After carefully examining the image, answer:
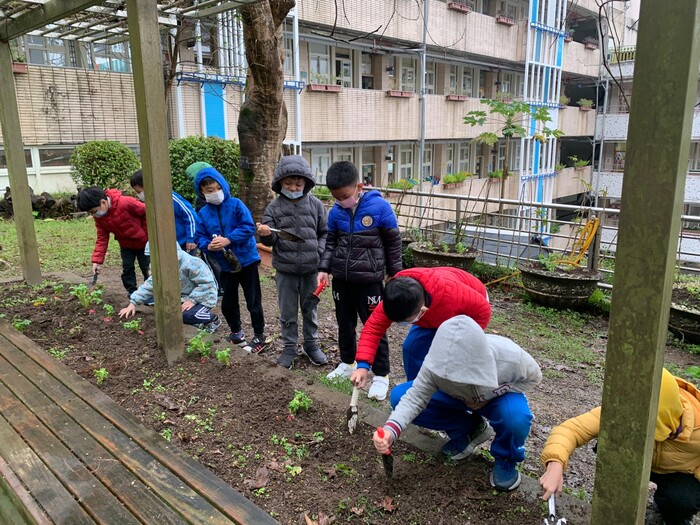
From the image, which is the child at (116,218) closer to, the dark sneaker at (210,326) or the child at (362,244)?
the dark sneaker at (210,326)

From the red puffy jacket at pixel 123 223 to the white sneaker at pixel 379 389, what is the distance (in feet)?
9.37

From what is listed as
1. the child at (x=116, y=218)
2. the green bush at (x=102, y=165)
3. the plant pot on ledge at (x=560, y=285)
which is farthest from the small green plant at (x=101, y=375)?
the green bush at (x=102, y=165)

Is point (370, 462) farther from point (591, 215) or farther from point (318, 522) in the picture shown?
point (591, 215)

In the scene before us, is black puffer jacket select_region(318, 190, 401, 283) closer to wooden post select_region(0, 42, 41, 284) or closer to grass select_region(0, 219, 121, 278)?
wooden post select_region(0, 42, 41, 284)

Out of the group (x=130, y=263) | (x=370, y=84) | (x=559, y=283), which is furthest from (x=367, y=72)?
(x=130, y=263)

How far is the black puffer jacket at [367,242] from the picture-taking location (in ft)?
12.6

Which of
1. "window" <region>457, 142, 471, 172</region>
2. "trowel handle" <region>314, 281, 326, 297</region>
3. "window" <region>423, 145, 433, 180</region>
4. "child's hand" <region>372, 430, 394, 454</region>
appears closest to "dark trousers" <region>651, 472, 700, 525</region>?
"child's hand" <region>372, 430, 394, 454</region>

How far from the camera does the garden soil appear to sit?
2.31m

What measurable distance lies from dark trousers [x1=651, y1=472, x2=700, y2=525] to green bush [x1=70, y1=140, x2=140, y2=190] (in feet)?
33.8

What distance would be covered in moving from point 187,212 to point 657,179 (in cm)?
439

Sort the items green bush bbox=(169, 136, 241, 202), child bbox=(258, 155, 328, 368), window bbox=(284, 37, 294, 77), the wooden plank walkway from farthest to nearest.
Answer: window bbox=(284, 37, 294, 77) < green bush bbox=(169, 136, 241, 202) < child bbox=(258, 155, 328, 368) < the wooden plank walkway

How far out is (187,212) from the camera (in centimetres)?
504

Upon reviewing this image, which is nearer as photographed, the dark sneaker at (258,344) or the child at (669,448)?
the child at (669,448)

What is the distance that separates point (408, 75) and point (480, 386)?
59.8 ft
